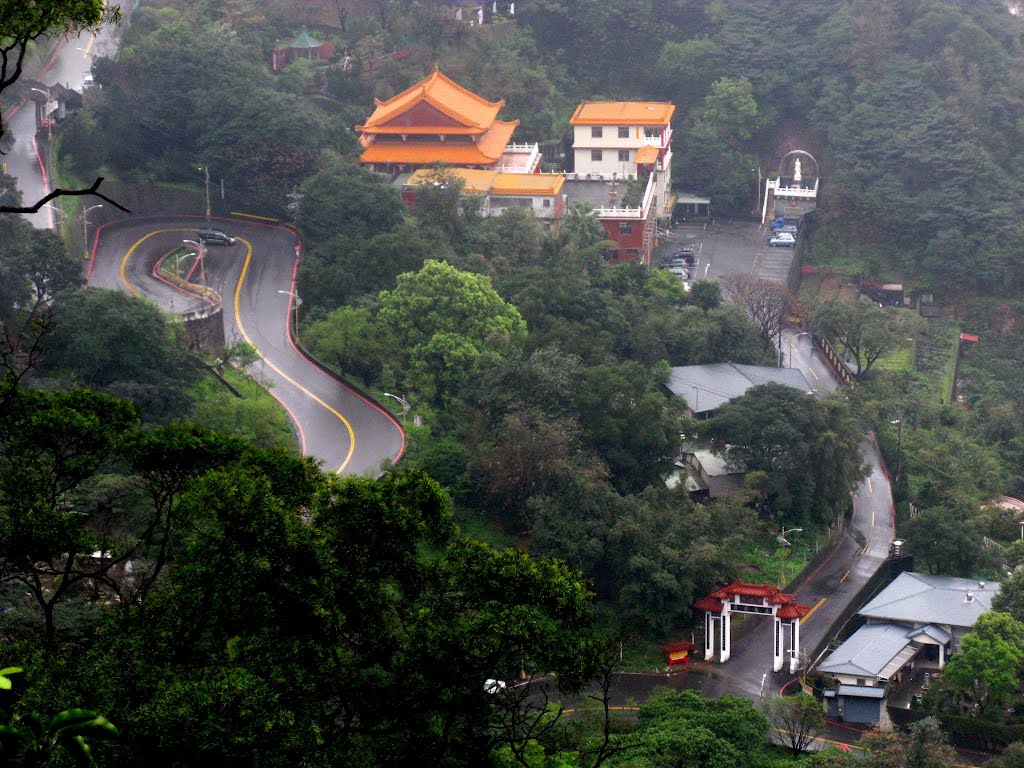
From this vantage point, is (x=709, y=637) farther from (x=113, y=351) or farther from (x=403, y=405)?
(x=113, y=351)

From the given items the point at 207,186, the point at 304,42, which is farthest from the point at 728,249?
the point at 207,186

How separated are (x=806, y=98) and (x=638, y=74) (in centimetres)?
699

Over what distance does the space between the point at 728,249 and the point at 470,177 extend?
10617mm

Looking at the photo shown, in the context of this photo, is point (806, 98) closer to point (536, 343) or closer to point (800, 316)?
point (800, 316)

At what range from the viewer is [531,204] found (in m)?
52.0

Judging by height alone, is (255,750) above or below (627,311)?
above

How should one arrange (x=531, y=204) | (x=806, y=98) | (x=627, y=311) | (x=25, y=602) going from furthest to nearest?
(x=806, y=98) < (x=531, y=204) < (x=627, y=311) < (x=25, y=602)

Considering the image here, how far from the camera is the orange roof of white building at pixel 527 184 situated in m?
51.8

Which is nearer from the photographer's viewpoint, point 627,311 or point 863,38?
point 627,311

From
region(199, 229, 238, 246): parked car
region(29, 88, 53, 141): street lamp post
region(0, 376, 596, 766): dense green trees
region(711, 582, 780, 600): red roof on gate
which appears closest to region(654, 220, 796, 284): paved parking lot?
region(199, 229, 238, 246): parked car

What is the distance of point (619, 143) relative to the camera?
5834cm

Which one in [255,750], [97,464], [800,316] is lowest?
[800,316]

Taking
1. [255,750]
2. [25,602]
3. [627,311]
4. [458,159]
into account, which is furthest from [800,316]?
[255,750]

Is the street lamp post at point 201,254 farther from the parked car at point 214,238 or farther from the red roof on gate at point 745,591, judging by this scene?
the red roof on gate at point 745,591
